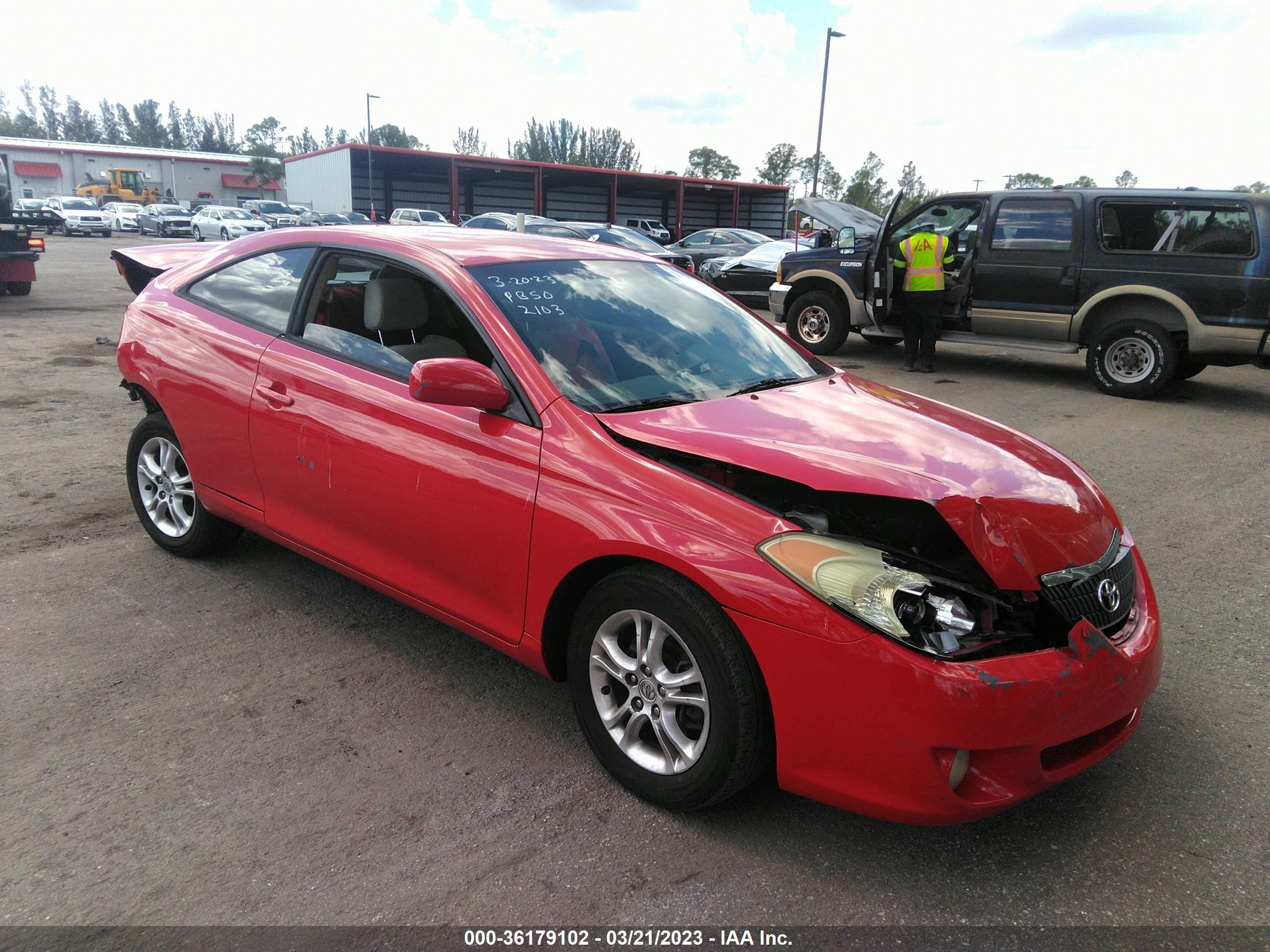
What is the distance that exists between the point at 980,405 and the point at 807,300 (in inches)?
139

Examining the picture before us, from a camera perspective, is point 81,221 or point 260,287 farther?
point 81,221

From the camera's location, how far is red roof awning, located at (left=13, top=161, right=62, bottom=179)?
7356 centimetres

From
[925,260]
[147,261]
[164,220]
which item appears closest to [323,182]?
[164,220]

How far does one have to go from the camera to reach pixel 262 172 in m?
86.4

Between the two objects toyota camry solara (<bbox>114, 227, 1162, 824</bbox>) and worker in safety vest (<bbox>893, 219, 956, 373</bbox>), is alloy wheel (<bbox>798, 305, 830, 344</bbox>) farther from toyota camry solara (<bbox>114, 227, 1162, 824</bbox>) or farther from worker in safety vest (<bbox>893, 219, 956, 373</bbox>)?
toyota camry solara (<bbox>114, 227, 1162, 824</bbox>)

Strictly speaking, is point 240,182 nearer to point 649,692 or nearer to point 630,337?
point 630,337

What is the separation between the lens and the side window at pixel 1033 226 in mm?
9367

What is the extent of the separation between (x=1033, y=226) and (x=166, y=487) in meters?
8.79

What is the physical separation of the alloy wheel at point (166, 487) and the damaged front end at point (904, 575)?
2565mm

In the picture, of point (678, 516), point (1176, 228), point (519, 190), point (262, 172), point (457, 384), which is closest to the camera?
point (678, 516)

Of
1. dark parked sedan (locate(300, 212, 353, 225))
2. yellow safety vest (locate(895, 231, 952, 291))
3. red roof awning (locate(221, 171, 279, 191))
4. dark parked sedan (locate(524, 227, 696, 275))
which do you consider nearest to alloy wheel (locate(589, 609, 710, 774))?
yellow safety vest (locate(895, 231, 952, 291))

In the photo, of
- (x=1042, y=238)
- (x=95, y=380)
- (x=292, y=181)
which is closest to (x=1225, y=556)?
(x=1042, y=238)

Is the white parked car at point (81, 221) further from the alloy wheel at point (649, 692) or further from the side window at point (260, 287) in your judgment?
the alloy wheel at point (649, 692)

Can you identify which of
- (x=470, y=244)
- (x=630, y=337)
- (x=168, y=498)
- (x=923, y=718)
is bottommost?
(x=168, y=498)
